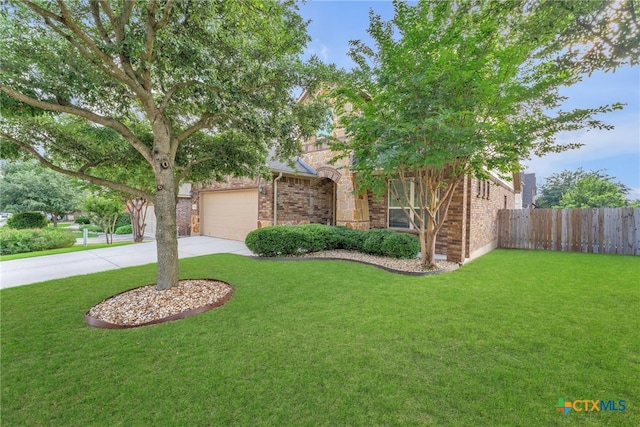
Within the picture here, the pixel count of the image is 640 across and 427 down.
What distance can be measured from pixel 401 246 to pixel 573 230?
8.06m

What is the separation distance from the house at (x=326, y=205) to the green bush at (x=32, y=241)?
587 centimetres

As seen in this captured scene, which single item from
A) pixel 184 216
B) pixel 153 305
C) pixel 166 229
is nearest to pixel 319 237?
pixel 166 229

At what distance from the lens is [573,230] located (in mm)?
10414

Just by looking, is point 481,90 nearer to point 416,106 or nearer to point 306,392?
point 416,106

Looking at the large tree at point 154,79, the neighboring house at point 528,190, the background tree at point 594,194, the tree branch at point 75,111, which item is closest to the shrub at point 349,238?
the large tree at point 154,79

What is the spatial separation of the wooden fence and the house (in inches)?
36.5

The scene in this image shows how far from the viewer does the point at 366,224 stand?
10195 mm

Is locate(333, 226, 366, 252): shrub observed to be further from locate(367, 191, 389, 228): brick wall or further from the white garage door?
the white garage door

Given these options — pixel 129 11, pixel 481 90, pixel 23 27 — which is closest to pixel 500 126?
pixel 481 90

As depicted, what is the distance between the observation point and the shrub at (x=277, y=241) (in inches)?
321

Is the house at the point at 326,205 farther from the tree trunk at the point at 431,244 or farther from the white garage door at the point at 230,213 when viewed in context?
the tree trunk at the point at 431,244

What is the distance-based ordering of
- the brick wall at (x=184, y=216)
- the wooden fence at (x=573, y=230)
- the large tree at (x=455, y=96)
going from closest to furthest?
the large tree at (x=455, y=96)
the wooden fence at (x=573, y=230)
the brick wall at (x=184, y=216)

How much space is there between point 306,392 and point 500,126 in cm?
598

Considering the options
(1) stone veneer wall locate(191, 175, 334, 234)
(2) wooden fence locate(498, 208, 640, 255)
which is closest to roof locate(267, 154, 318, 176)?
(1) stone veneer wall locate(191, 175, 334, 234)
